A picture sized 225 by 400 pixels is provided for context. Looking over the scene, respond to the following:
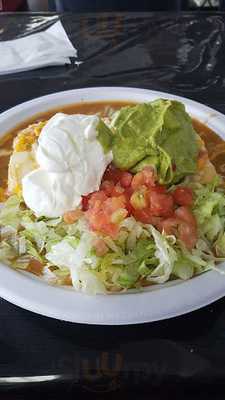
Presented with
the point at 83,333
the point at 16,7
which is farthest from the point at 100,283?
the point at 16,7

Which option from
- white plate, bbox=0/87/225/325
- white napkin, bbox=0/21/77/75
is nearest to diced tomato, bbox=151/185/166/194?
white plate, bbox=0/87/225/325

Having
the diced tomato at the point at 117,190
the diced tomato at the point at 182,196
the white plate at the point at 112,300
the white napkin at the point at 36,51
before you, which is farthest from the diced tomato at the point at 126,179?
the white napkin at the point at 36,51

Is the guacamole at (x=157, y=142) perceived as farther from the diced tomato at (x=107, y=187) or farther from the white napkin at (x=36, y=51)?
the white napkin at (x=36, y=51)

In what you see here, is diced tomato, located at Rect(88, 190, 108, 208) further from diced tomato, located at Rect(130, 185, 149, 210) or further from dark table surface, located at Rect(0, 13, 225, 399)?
dark table surface, located at Rect(0, 13, 225, 399)

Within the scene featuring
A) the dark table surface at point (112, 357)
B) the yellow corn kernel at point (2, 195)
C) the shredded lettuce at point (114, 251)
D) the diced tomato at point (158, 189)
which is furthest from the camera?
the yellow corn kernel at point (2, 195)

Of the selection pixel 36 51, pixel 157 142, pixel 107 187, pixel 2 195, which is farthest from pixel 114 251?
pixel 36 51

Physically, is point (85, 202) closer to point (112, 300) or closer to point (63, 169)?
point (63, 169)

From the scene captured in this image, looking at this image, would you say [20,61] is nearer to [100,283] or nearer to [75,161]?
[75,161]

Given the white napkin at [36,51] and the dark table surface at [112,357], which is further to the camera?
the white napkin at [36,51]
